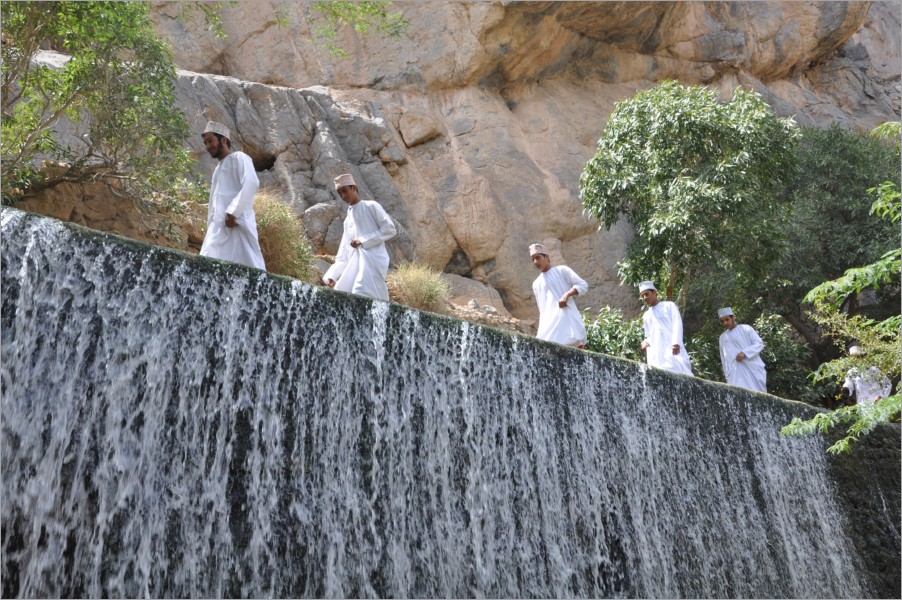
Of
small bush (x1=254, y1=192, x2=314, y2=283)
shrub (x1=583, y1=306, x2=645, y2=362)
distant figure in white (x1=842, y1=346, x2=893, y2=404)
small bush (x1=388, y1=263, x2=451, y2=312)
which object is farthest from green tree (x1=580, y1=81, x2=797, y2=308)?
small bush (x1=254, y1=192, x2=314, y2=283)

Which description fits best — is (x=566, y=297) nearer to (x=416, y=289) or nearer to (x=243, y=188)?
(x=243, y=188)

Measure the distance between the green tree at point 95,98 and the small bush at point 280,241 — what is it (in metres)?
1.35

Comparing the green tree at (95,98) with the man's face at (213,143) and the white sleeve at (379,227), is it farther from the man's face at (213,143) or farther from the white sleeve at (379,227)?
the white sleeve at (379,227)

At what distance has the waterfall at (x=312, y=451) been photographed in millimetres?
5012

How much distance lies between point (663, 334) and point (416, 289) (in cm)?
424

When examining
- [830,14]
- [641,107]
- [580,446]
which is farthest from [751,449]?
[830,14]

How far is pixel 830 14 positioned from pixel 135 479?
21.8 m

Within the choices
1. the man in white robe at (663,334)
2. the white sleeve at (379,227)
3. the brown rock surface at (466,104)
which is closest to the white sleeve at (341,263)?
the white sleeve at (379,227)

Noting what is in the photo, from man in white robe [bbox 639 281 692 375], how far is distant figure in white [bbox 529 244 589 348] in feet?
4.33

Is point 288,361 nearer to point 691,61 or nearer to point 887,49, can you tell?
point 691,61

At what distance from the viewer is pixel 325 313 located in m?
6.23

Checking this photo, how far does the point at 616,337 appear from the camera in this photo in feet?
44.9

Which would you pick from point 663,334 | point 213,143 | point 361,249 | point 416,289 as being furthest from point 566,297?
point 416,289

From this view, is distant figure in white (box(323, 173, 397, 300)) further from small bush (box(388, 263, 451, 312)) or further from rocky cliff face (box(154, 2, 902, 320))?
rocky cliff face (box(154, 2, 902, 320))
